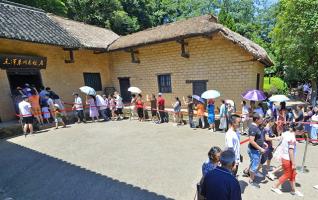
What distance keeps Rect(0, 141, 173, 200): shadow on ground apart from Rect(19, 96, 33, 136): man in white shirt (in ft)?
8.59

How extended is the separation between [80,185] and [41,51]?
964 centimetres

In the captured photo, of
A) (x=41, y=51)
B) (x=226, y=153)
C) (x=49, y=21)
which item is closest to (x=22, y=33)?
(x=41, y=51)

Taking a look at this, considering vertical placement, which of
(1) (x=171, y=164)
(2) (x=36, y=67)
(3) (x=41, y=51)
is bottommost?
(1) (x=171, y=164)

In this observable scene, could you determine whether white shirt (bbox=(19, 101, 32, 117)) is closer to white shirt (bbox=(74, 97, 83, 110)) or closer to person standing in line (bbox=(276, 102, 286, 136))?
white shirt (bbox=(74, 97, 83, 110))

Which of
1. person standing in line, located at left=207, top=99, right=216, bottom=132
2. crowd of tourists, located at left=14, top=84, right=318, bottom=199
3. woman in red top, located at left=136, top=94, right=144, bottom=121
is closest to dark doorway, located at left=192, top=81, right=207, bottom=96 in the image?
crowd of tourists, located at left=14, top=84, right=318, bottom=199

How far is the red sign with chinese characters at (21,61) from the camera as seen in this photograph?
10.7 metres

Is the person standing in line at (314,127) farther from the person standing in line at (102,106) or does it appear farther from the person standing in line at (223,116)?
the person standing in line at (102,106)

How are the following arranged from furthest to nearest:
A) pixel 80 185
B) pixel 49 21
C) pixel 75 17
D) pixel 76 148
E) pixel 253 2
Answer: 1. pixel 253 2
2. pixel 75 17
3. pixel 49 21
4. pixel 76 148
5. pixel 80 185

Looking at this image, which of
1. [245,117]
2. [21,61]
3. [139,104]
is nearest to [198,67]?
[139,104]

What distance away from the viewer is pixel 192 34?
11336 millimetres

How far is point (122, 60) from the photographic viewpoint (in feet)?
→ 52.4

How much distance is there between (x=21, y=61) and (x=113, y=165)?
8125mm

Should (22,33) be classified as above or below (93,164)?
above

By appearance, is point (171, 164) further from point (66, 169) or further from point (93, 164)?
point (66, 169)
